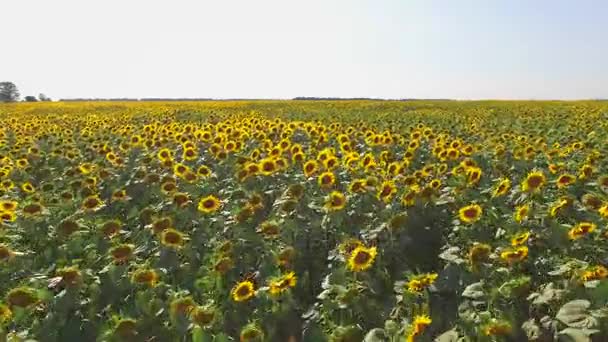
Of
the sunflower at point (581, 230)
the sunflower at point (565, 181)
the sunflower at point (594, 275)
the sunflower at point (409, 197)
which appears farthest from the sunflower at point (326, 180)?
the sunflower at point (594, 275)

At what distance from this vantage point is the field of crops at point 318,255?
12.7 ft

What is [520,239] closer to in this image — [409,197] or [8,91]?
[409,197]

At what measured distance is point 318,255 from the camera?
5453 millimetres

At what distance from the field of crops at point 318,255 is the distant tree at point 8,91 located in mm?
96871

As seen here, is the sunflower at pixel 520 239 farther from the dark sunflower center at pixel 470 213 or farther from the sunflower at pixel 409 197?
the sunflower at pixel 409 197

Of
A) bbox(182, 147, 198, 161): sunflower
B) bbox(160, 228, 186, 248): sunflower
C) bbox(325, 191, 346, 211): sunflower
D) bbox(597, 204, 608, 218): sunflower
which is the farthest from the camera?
bbox(182, 147, 198, 161): sunflower

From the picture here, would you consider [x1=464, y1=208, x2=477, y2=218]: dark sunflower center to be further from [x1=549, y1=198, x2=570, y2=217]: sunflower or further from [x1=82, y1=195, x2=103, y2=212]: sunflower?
[x1=82, y1=195, x2=103, y2=212]: sunflower

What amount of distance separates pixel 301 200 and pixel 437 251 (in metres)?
1.31

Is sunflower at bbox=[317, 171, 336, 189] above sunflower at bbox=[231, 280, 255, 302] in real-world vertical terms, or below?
above

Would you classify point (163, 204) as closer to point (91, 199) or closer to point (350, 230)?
point (91, 199)

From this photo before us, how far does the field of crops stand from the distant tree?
96871mm

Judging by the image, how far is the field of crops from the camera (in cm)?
386

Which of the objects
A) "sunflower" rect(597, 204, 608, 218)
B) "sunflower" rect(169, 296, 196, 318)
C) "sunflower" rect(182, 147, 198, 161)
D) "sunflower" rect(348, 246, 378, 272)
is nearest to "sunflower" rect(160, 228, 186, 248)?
"sunflower" rect(169, 296, 196, 318)

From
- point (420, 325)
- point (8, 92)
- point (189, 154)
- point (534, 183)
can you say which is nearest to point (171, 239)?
point (420, 325)
